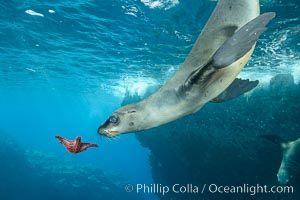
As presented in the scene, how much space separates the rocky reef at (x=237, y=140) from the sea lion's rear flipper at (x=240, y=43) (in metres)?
11.4

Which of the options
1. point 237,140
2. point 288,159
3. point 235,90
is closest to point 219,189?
point 237,140

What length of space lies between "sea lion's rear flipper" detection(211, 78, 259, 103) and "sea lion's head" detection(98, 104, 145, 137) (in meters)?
1.18

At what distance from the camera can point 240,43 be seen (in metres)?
2.19

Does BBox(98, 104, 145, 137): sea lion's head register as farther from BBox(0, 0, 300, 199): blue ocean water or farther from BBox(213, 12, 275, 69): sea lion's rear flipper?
BBox(0, 0, 300, 199): blue ocean water

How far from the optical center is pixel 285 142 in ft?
32.3

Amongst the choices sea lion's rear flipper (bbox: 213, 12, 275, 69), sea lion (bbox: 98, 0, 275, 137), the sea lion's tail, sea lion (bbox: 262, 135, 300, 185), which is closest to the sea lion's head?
sea lion (bbox: 98, 0, 275, 137)

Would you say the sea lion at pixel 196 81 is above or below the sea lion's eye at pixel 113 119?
above

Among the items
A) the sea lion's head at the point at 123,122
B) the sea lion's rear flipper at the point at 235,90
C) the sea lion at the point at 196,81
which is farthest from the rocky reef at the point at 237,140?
the sea lion's head at the point at 123,122

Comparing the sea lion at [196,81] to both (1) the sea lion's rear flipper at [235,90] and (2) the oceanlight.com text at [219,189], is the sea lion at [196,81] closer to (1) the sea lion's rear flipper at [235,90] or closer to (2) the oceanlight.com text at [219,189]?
(1) the sea lion's rear flipper at [235,90]

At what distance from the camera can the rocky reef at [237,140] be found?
12.7m

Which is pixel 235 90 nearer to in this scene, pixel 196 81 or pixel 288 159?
pixel 196 81

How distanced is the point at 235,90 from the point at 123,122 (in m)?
1.69

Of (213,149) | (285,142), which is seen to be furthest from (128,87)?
(285,142)

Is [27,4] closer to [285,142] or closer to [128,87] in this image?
[285,142]
